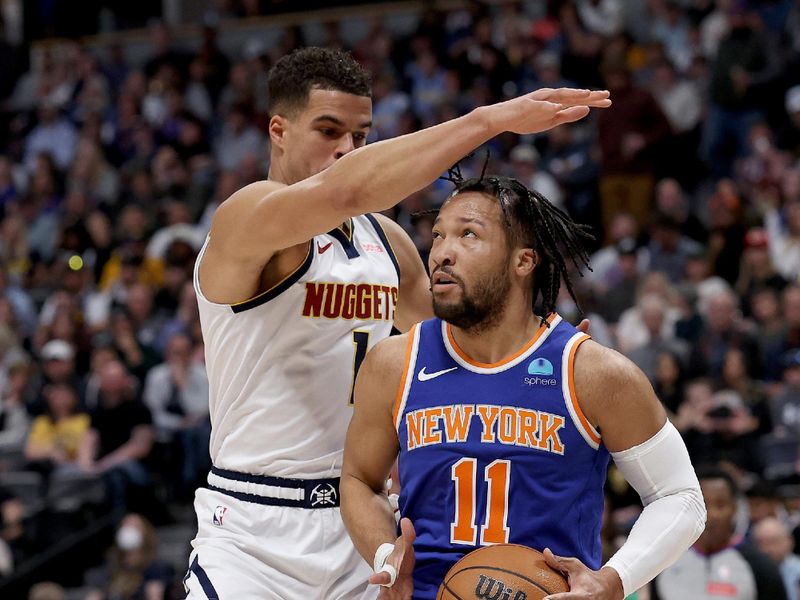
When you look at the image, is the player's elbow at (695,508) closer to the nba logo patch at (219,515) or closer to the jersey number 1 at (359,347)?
the jersey number 1 at (359,347)

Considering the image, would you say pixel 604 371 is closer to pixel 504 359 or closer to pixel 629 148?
pixel 504 359

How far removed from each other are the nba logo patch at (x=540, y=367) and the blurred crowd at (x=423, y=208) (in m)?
5.37

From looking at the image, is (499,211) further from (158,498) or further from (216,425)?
(158,498)

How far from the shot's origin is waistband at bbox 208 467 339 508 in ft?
14.5

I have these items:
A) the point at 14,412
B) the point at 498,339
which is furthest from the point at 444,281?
the point at 14,412

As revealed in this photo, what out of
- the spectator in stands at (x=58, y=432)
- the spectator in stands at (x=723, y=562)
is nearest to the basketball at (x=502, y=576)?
the spectator in stands at (x=723, y=562)

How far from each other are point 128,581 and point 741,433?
506cm

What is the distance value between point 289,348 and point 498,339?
742 mm

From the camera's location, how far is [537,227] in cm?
428

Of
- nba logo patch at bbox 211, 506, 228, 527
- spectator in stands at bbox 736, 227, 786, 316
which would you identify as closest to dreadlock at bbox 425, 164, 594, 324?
nba logo patch at bbox 211, 506, 228, 527

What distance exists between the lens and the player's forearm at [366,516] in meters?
4.11

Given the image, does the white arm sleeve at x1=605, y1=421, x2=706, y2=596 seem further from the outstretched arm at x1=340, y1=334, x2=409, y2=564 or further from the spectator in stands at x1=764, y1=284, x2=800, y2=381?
the spectator in stands at x1=764, y1=284, x2=800, y2=381

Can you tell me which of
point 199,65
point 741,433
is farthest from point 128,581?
point 199,65

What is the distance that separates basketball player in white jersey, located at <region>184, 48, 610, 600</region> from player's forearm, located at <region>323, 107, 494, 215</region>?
0.18 meters
